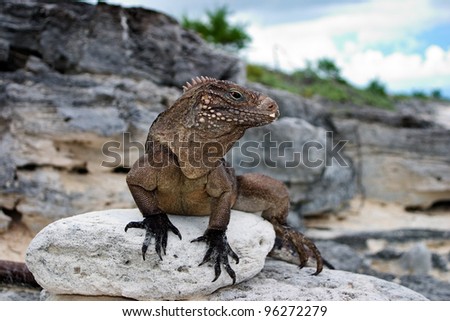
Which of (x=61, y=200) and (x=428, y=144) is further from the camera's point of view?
(x=428, y=144)

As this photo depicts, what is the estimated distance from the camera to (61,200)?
27.6ft

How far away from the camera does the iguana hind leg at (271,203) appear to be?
5.80 meters

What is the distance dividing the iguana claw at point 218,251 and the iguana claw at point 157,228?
0.25 m

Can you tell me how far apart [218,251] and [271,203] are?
1.19m

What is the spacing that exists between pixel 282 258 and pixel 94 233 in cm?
231

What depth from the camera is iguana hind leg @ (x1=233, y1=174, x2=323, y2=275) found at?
580cm

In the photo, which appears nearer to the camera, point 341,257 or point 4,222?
point 4,222

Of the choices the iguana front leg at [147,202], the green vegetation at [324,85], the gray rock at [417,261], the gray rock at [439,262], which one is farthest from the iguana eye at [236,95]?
the green vegetation at [324,85]

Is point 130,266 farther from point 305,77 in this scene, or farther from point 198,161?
point 305,77

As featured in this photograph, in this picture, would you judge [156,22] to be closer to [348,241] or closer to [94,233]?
[348,241]

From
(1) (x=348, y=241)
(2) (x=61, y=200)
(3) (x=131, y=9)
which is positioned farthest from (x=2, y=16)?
(1) (x=348, y=241)

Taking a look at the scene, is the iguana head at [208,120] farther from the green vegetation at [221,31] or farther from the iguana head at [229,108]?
the green vegetation at [221,31]

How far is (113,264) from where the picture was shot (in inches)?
186

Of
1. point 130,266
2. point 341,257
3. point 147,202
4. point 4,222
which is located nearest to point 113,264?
point 130,266
